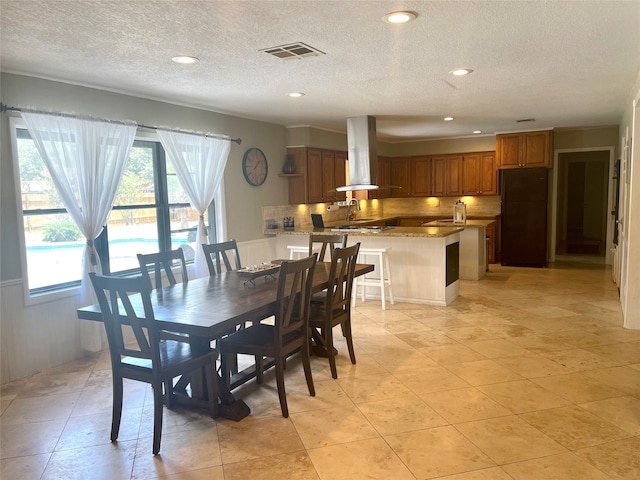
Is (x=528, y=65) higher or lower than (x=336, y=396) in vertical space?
higher

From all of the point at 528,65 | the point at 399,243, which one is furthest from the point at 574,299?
the point at 528,65

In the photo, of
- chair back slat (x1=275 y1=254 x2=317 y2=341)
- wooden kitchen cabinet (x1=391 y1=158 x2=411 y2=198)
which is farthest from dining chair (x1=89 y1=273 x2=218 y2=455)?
wooden kitchen cabinet (x1=391 y1=158 x2=411 y2=198)

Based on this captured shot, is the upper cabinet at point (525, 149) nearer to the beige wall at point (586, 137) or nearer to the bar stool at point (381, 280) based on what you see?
the beige wall at point (586, 137)

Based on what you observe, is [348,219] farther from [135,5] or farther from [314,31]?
[135,5]

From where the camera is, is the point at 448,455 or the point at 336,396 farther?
the point at 336,396

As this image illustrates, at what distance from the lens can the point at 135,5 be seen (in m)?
2.44

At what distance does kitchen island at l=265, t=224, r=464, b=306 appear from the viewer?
551cm

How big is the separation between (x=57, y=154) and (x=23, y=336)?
1.52 meters

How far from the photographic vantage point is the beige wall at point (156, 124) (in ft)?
11.8

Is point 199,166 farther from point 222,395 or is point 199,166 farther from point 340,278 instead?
point 222,395

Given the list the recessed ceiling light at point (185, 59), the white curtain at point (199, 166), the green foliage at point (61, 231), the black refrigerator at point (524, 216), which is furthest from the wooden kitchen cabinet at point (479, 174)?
the green foliage at point (61, 231)

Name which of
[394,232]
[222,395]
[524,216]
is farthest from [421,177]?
[222,395]

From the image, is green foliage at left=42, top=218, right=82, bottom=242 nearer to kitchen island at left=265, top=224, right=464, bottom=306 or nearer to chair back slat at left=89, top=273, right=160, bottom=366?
chair back slat at left=89, top=273, right=160, bottom=366

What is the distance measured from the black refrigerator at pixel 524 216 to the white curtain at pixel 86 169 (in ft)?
21.3
